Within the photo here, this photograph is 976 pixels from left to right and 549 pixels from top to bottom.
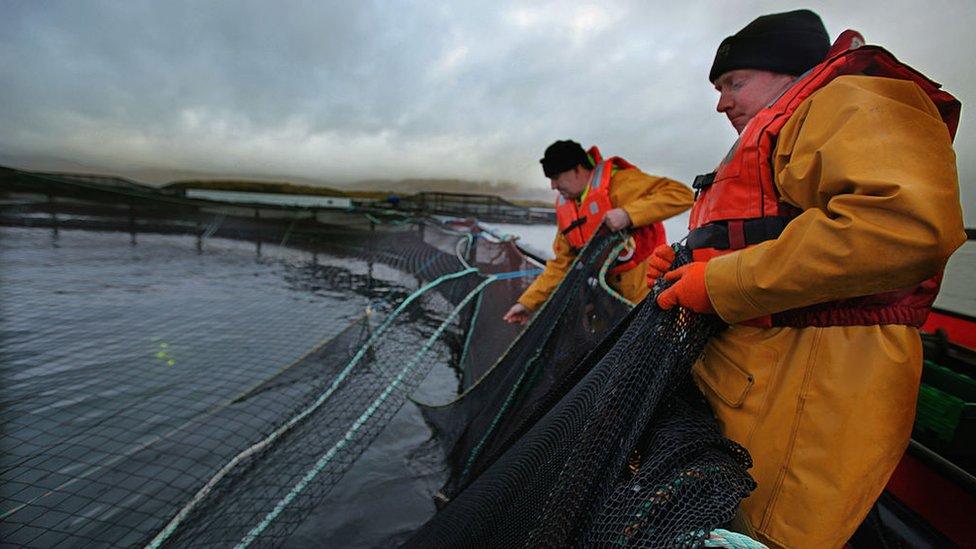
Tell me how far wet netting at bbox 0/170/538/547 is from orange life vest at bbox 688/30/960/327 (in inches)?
90.3

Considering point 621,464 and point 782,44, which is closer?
point 621,464

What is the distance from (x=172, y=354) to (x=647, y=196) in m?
5.73

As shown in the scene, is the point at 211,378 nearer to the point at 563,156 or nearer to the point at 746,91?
the point at 563,156

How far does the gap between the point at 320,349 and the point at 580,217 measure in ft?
9.22

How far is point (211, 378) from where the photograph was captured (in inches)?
185

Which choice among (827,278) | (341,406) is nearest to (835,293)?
(827,278)

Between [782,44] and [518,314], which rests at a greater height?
[782,44]

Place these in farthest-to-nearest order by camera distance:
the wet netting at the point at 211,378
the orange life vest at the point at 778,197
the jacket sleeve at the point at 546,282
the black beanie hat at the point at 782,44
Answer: the jacket sleeve at the point at 546,282, the wet netting at the point at 211,378, the black beanie hat at the point at 782,44, the orange life vest at the point at 778,197

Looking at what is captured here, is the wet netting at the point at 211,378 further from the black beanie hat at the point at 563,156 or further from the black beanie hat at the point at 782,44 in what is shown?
the black beanie hat at the point at 782,44

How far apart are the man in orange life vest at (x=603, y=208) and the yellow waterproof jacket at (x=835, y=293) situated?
161 centimetres

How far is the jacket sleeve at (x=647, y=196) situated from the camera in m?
2.92

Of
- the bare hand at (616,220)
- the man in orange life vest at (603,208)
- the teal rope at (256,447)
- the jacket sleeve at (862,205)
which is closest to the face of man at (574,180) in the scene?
the man in orange life vest at (603,208)

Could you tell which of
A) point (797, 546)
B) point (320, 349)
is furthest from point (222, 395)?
point (797, 546)

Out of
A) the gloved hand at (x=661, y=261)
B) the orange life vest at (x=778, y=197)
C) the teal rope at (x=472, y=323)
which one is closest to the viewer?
the orange life vest at (x=778, y=197)
